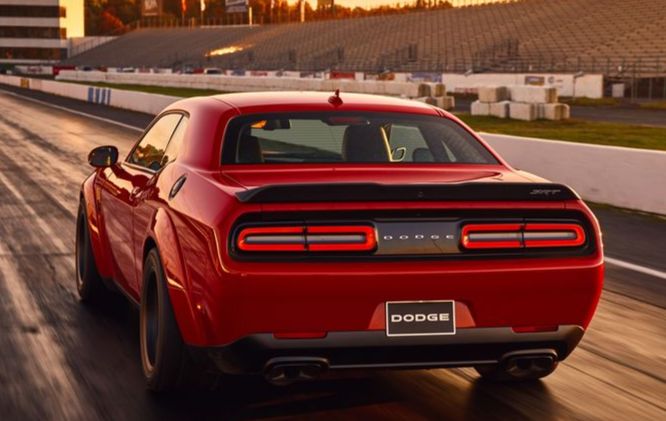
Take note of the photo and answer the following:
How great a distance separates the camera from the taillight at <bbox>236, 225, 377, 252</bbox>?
4781 millimetres

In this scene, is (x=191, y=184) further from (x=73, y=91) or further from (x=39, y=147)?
(x=73, y=91)

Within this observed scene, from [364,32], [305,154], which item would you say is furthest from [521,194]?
[364,32]

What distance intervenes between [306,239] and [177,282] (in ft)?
2.37

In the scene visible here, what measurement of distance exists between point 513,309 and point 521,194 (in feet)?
1.66

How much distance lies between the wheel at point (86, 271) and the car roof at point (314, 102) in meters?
1.95

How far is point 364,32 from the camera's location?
87438mm

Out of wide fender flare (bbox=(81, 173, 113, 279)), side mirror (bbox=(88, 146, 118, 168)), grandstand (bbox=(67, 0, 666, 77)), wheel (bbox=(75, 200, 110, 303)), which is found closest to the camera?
side mirror (bbox=(88, 146, 118, 168))

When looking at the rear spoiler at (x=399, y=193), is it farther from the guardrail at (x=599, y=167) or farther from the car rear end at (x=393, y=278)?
the guardrail at (x=599, y=167)

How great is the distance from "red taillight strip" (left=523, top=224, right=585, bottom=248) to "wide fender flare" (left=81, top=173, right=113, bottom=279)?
3.13 metres

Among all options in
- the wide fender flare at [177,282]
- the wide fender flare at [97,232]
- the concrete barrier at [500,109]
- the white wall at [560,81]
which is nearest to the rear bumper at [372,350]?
the wide fender flare at [177,282]

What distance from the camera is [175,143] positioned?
20.5 ft

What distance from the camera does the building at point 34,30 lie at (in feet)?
536

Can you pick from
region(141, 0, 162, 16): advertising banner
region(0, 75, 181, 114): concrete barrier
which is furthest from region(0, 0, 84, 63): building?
region(0, 75, 181, 114): concrete barrier

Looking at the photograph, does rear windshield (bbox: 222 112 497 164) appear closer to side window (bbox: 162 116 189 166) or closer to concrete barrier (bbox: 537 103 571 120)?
side window (bbox: 162 116 189 166)
